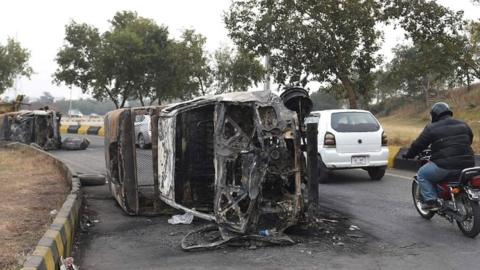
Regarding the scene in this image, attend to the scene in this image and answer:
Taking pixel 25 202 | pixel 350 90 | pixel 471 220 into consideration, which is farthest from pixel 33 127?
pixel 471 220

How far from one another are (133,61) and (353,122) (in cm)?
1848

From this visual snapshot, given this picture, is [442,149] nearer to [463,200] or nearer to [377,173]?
[463,200]

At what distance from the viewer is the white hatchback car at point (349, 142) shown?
10469 millimetres

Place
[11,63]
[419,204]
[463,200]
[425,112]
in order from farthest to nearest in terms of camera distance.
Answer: [425,112] → [11,63] → [419,204] → [463,200]

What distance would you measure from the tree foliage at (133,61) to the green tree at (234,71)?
76cm

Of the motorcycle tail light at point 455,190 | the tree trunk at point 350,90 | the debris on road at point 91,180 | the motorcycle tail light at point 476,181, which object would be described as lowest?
the debris on road at point 91,180

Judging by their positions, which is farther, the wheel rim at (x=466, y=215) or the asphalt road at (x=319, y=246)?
the wheel rim at (x=466, y=215)

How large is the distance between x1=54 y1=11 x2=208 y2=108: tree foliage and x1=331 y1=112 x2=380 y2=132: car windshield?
17.3 meters

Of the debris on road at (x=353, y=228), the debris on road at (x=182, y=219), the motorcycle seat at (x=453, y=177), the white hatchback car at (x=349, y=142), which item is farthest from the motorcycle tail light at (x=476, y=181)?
the white hatchback car at (x=349, y=142)

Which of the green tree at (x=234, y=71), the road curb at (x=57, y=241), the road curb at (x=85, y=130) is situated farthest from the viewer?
the road curb at (x=85, y=130)

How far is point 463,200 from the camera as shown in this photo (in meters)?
6.24

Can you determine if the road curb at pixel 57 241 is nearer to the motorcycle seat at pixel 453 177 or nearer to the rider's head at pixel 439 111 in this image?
the motorcycle seat at pixel 453 177

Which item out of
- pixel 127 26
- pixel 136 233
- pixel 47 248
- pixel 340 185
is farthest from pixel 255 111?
pixel 127 26

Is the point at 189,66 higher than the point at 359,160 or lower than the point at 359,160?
higher
